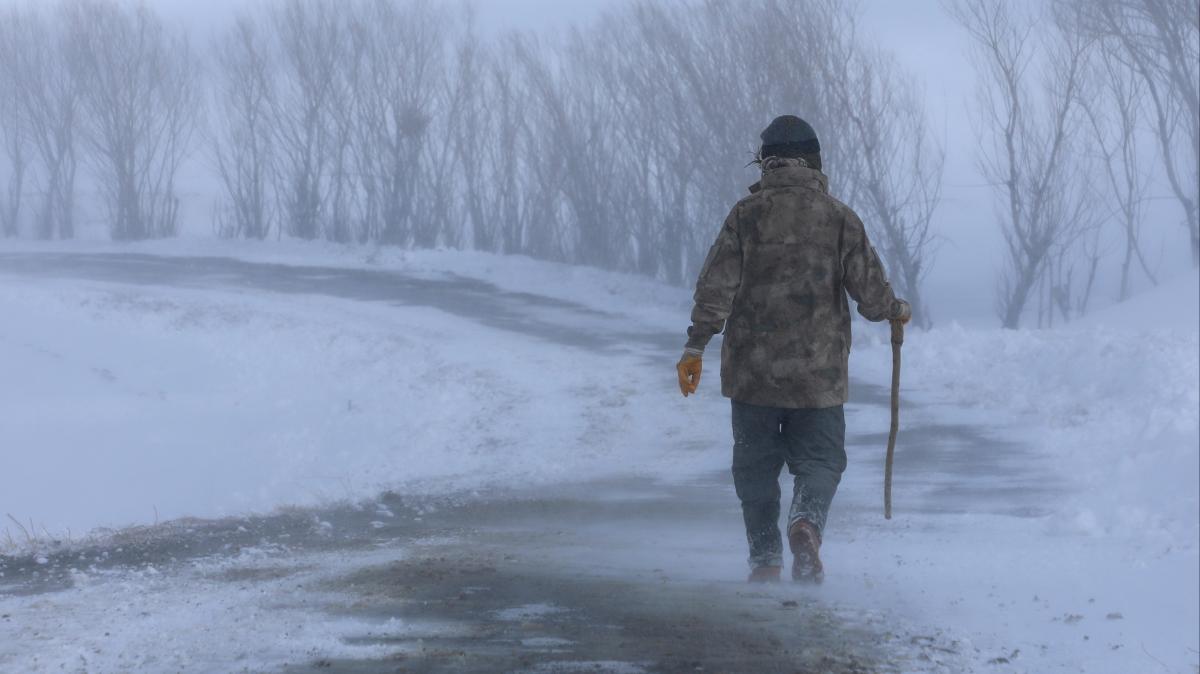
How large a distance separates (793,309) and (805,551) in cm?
95

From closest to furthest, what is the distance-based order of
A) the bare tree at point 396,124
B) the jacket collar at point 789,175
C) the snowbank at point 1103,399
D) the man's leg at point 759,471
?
the jacket collar at point 789,175
the man's leg at point 759,471
the snowbank at point 1103,399
the bare tree at point 396,124

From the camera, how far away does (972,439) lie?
33.1 ft

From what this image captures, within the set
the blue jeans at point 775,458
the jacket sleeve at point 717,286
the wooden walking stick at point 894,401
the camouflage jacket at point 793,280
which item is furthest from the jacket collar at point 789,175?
the blue jeans at point 775,458

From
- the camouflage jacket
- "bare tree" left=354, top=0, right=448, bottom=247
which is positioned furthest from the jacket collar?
"bare tree" left=354, top=0, right=448, bottom=247

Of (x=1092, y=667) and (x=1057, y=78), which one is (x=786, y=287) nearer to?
(x=1092, y=667)

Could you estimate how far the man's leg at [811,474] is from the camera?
523 centimetres

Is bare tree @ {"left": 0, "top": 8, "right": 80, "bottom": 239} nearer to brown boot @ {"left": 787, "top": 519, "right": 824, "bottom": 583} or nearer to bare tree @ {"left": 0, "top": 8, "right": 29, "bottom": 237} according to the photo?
bare tree @ {"left": 0, "top": 8, "right": 29, "bottom": 237}

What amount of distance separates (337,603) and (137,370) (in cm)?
1223

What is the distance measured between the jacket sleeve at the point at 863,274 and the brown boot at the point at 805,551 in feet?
2.87

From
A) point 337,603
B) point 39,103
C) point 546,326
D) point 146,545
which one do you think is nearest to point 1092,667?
point 337,603

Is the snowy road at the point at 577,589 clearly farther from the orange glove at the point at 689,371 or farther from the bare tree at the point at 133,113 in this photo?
the bare tree at the point at 133,113

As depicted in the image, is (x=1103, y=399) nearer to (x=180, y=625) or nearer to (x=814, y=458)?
(x=814, y=458)

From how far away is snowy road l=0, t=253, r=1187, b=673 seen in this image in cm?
418

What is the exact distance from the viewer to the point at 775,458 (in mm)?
5453
